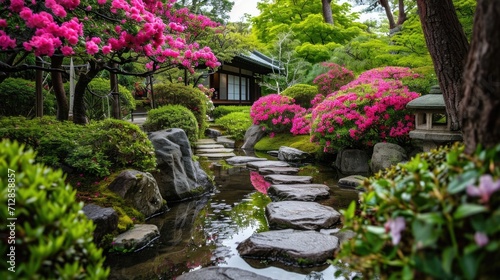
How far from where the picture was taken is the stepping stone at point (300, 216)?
191 inches

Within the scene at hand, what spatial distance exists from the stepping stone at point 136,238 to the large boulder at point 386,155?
5.83m

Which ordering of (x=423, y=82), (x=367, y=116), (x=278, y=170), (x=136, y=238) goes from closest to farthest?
(x=136, y=238) < (x=367, y=116) < (x=278, y=170) < (x=423, y=82)

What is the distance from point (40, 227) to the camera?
1.24 m

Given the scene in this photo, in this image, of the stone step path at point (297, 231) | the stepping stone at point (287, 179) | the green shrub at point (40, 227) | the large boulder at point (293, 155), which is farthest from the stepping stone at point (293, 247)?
the large boulder at point (293, 155)

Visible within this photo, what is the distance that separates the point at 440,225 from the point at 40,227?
1.43 meters

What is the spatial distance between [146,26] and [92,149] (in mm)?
2114

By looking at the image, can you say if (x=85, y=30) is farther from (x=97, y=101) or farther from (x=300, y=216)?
(x=97, y=101)

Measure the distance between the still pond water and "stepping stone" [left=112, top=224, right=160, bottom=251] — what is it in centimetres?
9

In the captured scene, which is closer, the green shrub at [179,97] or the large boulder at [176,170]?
the large boulder at [176,170]

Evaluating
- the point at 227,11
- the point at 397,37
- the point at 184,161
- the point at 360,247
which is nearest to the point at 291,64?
the point at 227,11

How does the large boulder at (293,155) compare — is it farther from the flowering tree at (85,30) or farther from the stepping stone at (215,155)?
the flowering tree at (85,30)

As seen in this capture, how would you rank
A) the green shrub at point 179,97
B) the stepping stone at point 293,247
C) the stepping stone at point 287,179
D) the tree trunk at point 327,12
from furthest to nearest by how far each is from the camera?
the tree trunk at point 327,12 → the green shrub at point 179,97 → the stepping stone at point 287,179 → the stepping stone at point 293,247

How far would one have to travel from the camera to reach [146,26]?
4879 millimetres

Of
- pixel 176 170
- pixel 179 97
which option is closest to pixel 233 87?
pixel 179 97
